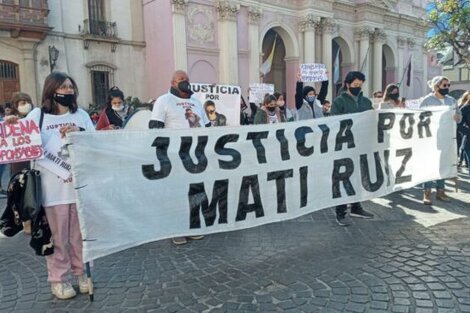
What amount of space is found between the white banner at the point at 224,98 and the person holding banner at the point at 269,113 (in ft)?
6.12

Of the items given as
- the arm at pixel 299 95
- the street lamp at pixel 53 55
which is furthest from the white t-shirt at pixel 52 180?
the street lamp at pixel 53 55

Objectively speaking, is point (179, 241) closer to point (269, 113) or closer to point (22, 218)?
point (22, 218)

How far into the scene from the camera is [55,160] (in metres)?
3.46

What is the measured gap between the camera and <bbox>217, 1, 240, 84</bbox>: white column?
871 inches

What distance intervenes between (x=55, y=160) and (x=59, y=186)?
0.22 metres

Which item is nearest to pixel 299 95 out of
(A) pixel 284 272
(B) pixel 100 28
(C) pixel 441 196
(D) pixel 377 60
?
(C) pixel 441 196

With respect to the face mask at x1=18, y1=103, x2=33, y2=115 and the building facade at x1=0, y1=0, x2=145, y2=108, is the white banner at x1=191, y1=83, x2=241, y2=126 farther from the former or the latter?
the building facade at x1=0, y1=0, x2=145, y2=108

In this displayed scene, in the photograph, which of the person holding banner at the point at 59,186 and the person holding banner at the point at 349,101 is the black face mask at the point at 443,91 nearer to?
the person holding banner at the point at 349,101

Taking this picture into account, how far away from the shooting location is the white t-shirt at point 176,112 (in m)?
4.96

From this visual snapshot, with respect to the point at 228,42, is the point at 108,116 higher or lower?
lower

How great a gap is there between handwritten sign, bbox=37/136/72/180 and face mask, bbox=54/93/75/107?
30 centimetres

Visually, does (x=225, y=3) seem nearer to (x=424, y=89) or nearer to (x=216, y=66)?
(x=216, y=66)

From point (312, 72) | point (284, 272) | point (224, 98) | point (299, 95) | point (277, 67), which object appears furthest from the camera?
point (277, 67)

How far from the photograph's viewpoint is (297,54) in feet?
85.4
